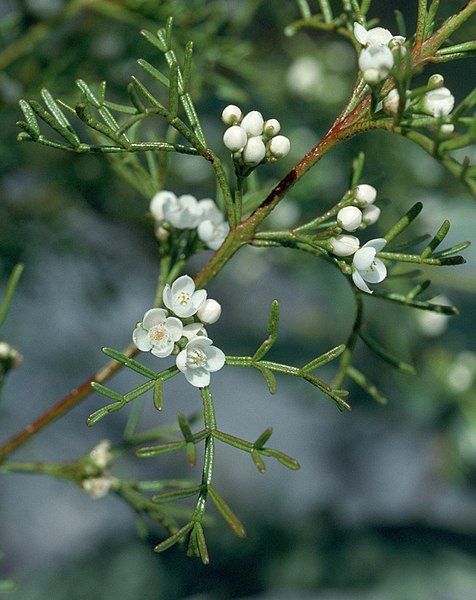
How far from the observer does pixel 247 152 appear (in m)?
0.81

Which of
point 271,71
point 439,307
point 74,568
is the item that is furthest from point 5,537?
point 439,307

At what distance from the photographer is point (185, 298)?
0.81 m

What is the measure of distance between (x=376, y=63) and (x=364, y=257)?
0.18 m

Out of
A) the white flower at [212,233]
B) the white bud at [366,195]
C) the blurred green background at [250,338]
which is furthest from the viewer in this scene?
the blurred green background at [250,338]

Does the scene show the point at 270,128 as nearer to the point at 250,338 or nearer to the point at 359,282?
the point at 359,282

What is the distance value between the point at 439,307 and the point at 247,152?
0.87ft

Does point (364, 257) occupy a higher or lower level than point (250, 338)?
higher

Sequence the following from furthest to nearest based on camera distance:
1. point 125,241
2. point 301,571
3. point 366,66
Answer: point 125,241, point 301,571, point 366,66

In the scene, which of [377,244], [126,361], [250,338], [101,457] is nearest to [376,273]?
→ [377,244]

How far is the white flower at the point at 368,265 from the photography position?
78cm

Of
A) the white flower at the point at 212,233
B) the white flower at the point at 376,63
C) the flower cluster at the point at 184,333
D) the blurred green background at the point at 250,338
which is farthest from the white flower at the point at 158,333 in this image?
the blurred green background at the point at 250,338

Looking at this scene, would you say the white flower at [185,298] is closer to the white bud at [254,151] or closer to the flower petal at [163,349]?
the flower petal at [163,349]

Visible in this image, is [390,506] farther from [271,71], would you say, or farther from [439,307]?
[439,307]

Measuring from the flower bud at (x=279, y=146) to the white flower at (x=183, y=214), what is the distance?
0.16 meters
